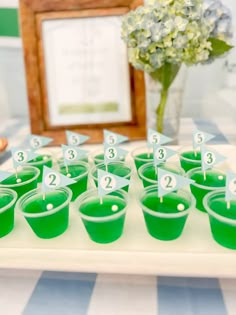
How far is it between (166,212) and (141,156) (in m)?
0.30

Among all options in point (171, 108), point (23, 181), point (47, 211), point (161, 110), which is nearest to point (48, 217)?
point (47, 211)

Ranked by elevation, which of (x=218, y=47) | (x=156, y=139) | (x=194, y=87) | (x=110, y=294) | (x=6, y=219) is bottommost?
(x=110, y=294)

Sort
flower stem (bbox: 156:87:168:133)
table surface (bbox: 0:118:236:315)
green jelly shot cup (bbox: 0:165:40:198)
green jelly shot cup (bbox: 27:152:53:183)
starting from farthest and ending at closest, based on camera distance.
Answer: flower stem (bbox: 156:87:168:133) → green jelly shot cup (bbox: 27:152:53:183) → green jelly shot cup (bbox: 0:165:40:198) → table surface (bbox: 0:118:236:315)

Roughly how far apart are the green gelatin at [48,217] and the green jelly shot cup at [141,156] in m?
0.26

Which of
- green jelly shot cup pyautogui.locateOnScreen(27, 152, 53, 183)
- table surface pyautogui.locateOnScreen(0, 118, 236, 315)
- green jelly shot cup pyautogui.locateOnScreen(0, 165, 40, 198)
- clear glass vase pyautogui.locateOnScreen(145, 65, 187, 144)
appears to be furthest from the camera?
clear glass vase pyautogui.locateOnScreen(145, 65, 187, 144)

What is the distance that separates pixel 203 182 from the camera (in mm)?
794

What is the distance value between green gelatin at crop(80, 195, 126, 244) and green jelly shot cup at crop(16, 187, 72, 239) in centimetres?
4

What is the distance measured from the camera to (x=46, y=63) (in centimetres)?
117

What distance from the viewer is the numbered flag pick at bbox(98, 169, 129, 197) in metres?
0.67

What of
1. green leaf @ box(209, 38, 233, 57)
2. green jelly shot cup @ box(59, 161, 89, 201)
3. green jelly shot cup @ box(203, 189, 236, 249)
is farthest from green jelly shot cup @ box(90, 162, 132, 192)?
green leaf @ box(209, 38, 233, 57)

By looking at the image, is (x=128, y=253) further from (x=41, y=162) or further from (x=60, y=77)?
(x=60, y=77)

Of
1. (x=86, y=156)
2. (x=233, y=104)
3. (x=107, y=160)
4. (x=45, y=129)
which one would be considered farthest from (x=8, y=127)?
(x=233, y=104)

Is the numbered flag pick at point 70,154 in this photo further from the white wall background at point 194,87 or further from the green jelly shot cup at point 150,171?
the white wall background at point 194,87

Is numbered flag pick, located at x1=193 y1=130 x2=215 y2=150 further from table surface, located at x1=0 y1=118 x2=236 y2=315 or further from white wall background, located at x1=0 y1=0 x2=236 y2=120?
white wall background, located at x1=0 y1=0 x2=236 y2=120
